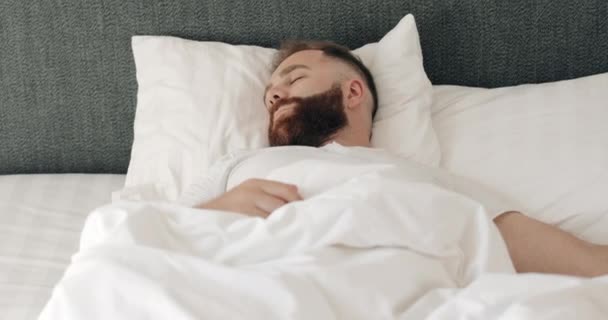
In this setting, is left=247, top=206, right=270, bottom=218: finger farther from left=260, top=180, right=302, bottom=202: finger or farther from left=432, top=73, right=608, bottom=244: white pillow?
left=432, top=73, right=608, bottom=244: white pillow

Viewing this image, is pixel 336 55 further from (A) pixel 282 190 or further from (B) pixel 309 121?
(A) pixel 282 190

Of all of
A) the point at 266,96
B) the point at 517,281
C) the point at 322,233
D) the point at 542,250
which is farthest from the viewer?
the point at 266,96

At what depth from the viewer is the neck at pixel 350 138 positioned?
62.2 inches

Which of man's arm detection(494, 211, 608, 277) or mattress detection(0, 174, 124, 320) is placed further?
mattress detection(0, 174, 124, 320)

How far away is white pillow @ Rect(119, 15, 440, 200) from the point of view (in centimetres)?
160

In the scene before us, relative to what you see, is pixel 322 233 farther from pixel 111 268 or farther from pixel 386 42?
pixel 386 42

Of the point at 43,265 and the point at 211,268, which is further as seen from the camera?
the point at 43,265

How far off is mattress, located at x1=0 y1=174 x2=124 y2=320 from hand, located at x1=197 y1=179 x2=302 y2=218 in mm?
358

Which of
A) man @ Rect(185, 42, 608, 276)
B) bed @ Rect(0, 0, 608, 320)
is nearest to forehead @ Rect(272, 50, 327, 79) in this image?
man @ Rect(185, 42, 608, 276)

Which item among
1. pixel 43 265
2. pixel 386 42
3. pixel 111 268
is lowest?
pixel 43 265

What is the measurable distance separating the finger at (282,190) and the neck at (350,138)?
27cm

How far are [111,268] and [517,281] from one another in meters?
0.54

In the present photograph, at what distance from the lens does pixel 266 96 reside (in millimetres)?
1633

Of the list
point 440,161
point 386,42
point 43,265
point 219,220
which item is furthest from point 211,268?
point 386,42
